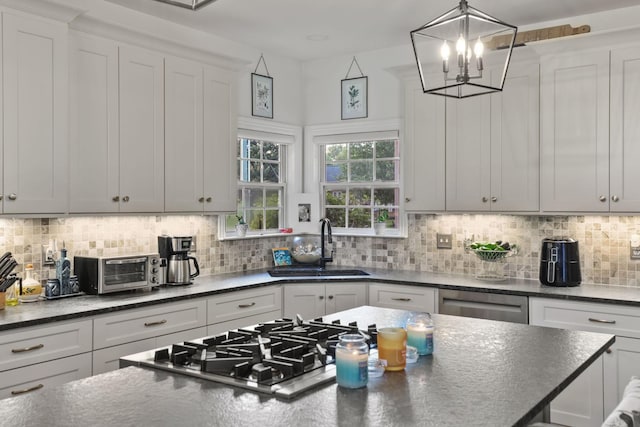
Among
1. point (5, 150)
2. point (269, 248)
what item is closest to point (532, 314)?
point (269, 248)

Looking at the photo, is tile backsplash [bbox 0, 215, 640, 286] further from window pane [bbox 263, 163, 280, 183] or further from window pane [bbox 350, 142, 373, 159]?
window pane [bbox 350, 142, 373, 159]

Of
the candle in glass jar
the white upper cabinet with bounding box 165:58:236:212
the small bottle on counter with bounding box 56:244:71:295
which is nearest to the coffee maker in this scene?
the white upper cabinet with bounding box 165:58:236:212

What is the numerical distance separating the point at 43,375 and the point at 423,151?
9.85ft

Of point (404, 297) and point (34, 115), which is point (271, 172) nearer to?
point (404, 297)

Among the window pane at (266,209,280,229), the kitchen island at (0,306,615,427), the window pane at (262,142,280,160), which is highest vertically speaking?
the window pane at (262,142,280,160)

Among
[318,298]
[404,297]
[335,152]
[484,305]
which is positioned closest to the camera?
[484,305]

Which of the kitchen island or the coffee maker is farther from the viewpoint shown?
the coffee maker

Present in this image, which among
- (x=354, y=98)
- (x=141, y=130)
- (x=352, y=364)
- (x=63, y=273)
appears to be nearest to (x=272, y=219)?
(x=354, y=98)

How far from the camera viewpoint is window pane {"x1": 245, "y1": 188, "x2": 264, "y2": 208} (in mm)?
5168

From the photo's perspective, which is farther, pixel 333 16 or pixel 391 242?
pixel 391 242

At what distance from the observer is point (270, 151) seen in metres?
5.36

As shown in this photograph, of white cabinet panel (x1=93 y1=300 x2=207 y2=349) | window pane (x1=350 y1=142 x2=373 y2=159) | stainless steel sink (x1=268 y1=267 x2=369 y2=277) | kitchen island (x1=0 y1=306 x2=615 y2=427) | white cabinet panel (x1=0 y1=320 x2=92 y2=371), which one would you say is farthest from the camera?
window pane (x1=350 y1=142 x2=373 y2=159)

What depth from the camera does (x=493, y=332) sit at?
2.60 meters

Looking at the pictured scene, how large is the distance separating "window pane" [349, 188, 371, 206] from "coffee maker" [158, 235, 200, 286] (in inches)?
69.7
